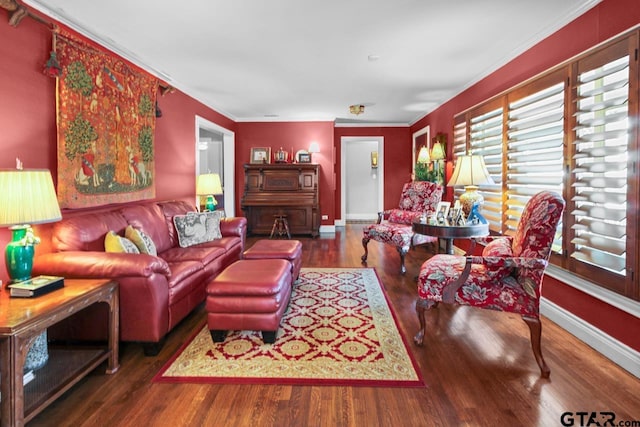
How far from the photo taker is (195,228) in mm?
3910

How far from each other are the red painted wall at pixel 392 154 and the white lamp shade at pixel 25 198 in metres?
6.66

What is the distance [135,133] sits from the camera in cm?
357

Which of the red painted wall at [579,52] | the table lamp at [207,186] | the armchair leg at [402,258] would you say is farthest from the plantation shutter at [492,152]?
the table lamp at [207,186]

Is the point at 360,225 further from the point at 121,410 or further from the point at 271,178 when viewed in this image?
the point at 121,410

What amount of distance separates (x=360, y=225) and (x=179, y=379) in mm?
6981

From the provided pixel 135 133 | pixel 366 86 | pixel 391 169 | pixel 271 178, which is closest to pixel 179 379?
pixel 135 133

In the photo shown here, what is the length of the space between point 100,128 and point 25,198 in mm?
1435

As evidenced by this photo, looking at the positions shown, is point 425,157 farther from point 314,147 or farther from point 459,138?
point 314,147

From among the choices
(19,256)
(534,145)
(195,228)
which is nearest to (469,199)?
(534,145)

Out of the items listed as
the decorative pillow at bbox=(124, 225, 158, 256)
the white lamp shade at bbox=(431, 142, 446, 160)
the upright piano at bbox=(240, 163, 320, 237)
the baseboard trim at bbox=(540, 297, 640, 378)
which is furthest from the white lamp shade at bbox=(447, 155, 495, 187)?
the upright piano at bbox=(240, 163, 320, 237)

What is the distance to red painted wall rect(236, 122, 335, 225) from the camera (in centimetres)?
737

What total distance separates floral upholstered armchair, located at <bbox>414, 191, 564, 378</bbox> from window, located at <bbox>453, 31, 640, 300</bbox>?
0.47 meters

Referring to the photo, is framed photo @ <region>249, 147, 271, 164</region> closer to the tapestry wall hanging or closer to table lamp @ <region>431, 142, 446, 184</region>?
table lamp @ <region>431, 142, 446, 184</region>

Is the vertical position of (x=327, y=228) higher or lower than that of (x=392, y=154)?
lower
